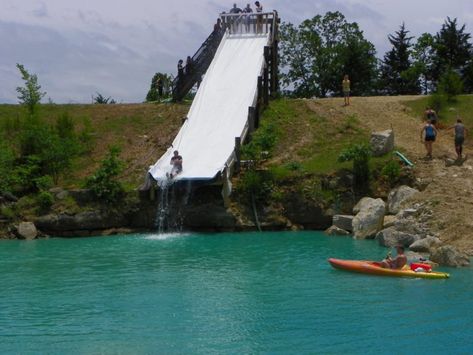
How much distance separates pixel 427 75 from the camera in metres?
44.9

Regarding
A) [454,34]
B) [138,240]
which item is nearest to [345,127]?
[138,240]

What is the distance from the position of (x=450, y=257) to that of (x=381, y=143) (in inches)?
409

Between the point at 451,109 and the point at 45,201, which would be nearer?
the point at 45,201

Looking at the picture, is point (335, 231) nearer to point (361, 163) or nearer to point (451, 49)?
point (361, 163)

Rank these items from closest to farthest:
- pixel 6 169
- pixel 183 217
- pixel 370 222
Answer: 1. pixel 370 222
2. pixel 183 217
3. pixel 6 169

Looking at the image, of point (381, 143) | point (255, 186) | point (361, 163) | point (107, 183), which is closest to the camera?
point (255, 186)

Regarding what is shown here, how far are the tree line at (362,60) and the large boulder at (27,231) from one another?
25.1 meters

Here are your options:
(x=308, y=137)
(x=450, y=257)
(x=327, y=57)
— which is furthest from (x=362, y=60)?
(x=450, y=257)

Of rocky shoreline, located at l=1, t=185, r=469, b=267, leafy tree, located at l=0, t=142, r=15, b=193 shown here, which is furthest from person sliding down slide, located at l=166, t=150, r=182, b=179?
leafy tree, located at l=0, t=142, r=15, b=193

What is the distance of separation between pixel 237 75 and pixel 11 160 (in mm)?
10865

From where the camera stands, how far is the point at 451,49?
146 ft

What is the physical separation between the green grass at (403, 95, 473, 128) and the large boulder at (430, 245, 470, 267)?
14.4 meters

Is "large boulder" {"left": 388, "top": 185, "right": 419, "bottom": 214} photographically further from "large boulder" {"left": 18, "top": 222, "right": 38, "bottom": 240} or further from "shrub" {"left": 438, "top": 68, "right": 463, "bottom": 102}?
"large boulder" {"left": 18, "top": 222, "right": 38, "bottom": 240}

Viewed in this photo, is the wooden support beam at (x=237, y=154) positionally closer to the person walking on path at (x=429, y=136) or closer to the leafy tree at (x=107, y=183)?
the leafy tree at (x=107, y=183)
